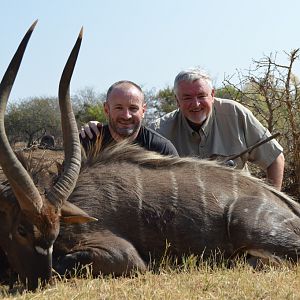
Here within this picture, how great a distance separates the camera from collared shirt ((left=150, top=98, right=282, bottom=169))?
5148 millimetres

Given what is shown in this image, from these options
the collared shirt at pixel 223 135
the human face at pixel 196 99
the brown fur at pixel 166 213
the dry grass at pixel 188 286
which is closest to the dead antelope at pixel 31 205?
the dry grass at pixel 188 286

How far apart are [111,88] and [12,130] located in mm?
20117

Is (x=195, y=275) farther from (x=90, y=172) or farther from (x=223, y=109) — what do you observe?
(x=223, y=109)

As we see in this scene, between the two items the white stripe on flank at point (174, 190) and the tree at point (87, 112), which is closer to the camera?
the white stripe on flank at point (174, 190)

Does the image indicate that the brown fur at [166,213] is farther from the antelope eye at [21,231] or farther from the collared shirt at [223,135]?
the collared shirt at [223,135]

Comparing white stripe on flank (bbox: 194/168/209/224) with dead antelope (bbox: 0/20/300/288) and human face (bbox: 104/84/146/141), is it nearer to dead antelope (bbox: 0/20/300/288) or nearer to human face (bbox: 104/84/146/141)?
dead antelope (bbox: 0/20/300/288)

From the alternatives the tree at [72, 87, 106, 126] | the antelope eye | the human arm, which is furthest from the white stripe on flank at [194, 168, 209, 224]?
the tree at [72, 87, 106, 126]

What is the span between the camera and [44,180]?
13.1ft

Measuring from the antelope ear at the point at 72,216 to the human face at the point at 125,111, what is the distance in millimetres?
1155

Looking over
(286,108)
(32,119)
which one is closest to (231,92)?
(286,108)

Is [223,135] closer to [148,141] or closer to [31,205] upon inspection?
[148,141]

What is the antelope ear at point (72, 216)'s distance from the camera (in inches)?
140

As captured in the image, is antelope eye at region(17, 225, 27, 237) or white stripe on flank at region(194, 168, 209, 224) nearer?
antelope eye at region(17, 225, 27, 237)

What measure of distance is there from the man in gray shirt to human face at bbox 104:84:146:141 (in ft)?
1.49
